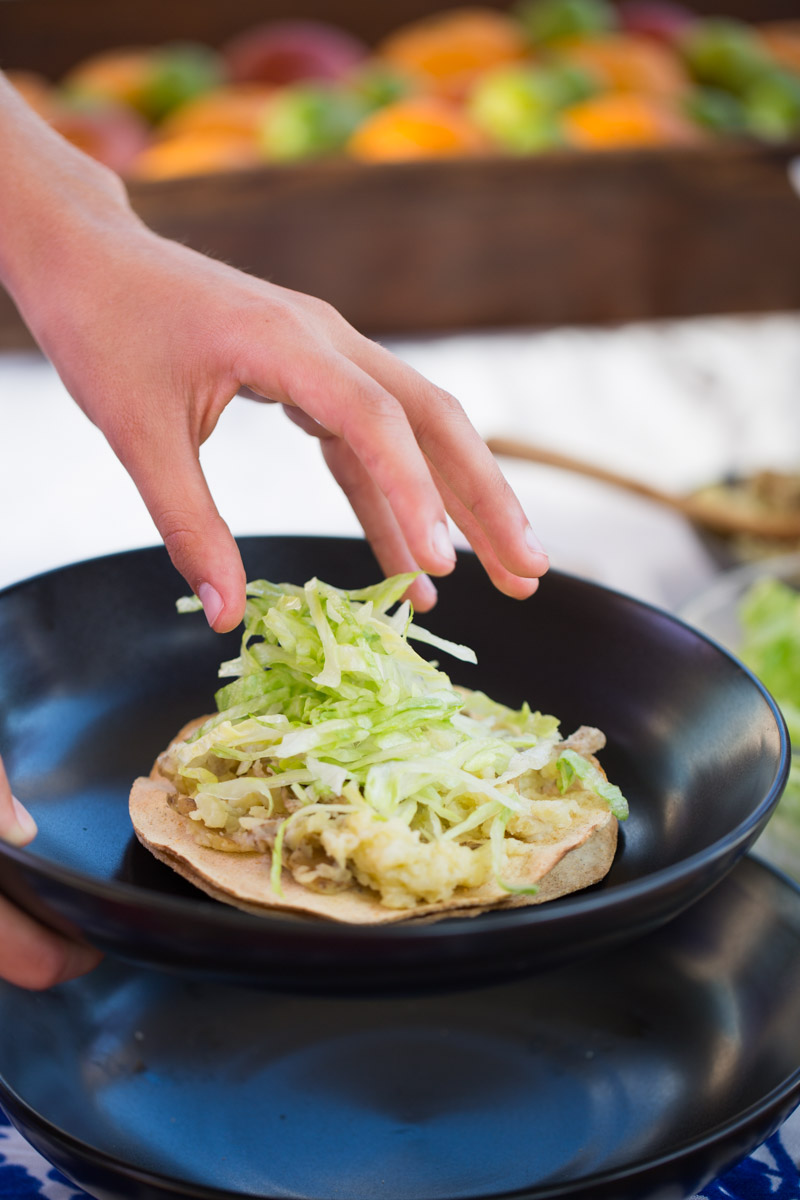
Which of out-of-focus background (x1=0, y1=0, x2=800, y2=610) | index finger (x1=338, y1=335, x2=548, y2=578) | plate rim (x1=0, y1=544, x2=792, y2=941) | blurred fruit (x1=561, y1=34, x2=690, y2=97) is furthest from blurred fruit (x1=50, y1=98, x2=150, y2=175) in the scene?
plate rim (x1=0, y1=544, x2=792, y2=941)

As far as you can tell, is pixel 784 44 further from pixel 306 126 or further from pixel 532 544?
pixel 532 544

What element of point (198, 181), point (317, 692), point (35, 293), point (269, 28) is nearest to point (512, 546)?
point (317, 692)

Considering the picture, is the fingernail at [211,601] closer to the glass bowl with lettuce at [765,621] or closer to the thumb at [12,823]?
the thumb at [12,823]

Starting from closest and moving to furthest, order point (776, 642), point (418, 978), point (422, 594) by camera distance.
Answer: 1. point (418, 978)
2. point (422, 594)
3. point (776, 642)

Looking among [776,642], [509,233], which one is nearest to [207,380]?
[776,642]

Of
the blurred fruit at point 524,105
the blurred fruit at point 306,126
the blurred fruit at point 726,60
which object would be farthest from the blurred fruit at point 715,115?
the blurred fruit at point 306,126

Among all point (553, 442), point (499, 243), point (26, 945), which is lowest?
point (553, 442)

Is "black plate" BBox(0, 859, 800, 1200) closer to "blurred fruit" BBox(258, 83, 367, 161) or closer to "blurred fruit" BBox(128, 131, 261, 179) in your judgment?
"blurred fruit" BBox(128, 131, 261, 179)
